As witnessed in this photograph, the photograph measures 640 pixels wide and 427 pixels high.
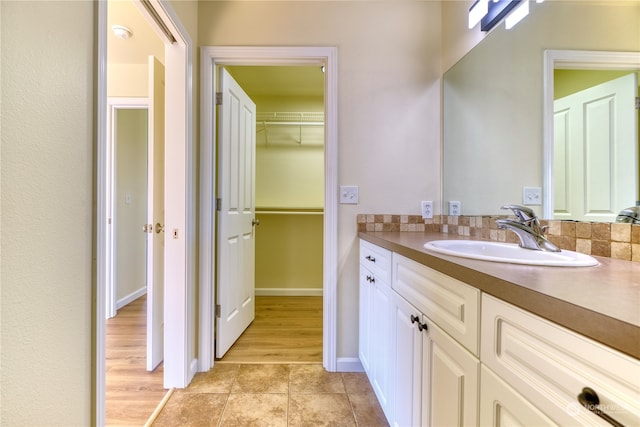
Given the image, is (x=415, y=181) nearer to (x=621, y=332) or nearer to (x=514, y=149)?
(x=514, y=149)

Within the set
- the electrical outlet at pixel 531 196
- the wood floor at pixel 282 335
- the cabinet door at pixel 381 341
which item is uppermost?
the electrical outlet at pixel 531 196

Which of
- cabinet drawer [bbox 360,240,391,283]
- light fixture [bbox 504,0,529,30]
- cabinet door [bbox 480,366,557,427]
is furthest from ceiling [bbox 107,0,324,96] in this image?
cabinet door [bbox 480,366,557,427]

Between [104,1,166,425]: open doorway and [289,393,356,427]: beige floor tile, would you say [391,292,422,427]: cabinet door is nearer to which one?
[289,393,356,427]: beige floor tile

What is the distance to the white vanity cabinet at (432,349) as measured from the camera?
666 mm

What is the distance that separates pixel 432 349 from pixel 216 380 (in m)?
1.29

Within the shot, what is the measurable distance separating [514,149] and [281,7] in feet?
5.08

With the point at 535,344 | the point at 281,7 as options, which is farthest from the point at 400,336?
the point at 281,7

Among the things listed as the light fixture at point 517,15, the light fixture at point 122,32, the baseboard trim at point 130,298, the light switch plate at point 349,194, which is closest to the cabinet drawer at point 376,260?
the light switch plate at point 349,194

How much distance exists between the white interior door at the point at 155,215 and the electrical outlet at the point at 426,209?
62.9 inches

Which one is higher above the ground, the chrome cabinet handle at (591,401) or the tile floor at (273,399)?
the chrome cabinet handle at (591,401)

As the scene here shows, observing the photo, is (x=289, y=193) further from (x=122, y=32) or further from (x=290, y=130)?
(x=122, y=32)

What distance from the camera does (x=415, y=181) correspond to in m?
1.71

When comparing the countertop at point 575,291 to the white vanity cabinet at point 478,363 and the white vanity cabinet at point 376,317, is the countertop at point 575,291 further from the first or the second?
the white vanity cabinet at point 376,317

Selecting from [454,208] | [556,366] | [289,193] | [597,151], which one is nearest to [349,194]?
[454,208]
